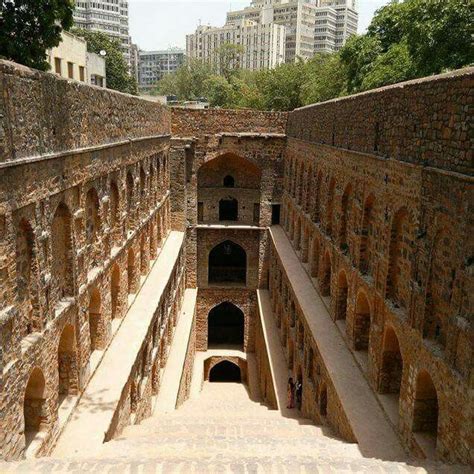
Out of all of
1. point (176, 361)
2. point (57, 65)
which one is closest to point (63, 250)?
point (176, 361)

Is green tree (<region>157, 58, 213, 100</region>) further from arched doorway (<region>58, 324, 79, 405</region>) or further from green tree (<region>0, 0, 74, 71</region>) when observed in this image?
arched doorway (<region>58, 324, 79, 405</region>)

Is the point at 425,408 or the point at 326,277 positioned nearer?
the point at 425,408

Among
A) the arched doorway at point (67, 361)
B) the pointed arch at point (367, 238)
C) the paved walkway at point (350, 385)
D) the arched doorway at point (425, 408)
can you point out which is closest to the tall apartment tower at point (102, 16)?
the paved walkway at point (350, 385)

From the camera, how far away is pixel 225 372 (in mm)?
26469

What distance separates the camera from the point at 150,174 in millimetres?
17938

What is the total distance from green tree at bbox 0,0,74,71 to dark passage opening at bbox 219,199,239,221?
12.1 meters

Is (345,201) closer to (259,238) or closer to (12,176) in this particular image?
(12,176)

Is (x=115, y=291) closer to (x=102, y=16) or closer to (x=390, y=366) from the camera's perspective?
(x=390, y=366)

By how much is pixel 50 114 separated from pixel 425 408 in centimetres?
685

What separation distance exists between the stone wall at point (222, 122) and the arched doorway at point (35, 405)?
57.0ft

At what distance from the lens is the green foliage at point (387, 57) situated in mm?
17156

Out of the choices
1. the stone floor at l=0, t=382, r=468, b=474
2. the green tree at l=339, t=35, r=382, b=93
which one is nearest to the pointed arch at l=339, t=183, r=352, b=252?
the stone floor at l=0, t=382, r=468, b=474

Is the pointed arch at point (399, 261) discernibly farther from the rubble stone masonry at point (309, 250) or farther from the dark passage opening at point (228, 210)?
the dark passage opening at point (228, 210)

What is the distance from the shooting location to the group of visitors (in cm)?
1541
